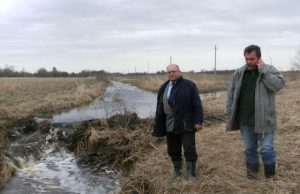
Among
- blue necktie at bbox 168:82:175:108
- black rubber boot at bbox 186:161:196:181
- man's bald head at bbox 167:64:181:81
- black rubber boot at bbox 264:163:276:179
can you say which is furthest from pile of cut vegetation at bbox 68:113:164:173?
black rubber boot at bbox 264:163:276:179

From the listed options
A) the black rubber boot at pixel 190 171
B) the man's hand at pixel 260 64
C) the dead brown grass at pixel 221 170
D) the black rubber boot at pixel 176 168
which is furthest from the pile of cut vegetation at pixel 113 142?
the man's hand at pixel 260 64

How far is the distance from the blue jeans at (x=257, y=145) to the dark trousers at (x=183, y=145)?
0.87 m

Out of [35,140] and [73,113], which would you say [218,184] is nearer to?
[35,140]

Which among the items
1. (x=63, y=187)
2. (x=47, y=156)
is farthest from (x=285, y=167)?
(x=47, y=156)

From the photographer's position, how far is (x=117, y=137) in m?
12.4

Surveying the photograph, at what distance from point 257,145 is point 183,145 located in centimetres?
120

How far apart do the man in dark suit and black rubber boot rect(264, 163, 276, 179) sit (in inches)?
45.2

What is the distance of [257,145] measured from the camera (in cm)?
693

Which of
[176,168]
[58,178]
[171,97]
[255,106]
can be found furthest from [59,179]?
[255,106]

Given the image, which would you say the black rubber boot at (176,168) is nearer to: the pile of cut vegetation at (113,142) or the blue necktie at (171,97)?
the blue necktie at (171,97)

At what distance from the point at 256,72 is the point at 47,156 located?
7408 mm

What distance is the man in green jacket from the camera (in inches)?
253

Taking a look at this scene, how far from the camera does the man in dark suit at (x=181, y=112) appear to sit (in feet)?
24.0

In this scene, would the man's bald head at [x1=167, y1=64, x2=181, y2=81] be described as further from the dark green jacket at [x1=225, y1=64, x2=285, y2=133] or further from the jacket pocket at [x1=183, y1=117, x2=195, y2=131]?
the dark green jacket at [x1=225, y1=64, x2=285, y2=133]
